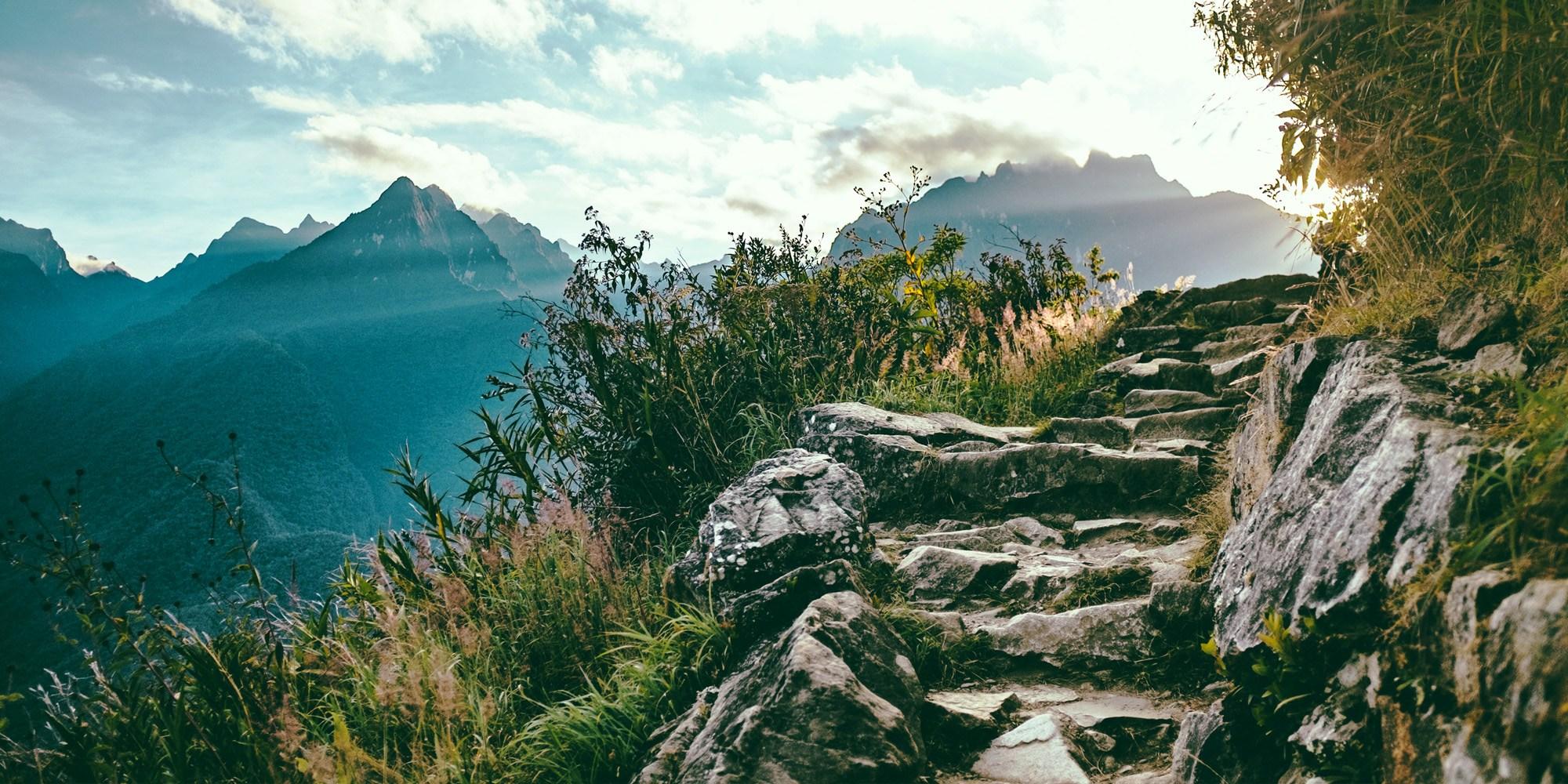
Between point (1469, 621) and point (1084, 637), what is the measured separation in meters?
1.93

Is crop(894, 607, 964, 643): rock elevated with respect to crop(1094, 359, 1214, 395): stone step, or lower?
lower

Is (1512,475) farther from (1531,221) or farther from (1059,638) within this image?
(1059,638)

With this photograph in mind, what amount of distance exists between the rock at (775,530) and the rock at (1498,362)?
2.53 metres

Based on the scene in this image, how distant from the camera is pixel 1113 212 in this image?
16425 centimetres

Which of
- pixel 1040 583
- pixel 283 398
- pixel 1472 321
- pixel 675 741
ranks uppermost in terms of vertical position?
pixel 1472 321

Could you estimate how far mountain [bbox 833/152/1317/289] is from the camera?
155500mm

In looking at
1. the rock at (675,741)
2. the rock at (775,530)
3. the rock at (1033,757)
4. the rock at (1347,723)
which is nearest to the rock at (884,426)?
the rock at (775,530)

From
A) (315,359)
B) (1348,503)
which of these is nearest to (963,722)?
(1348,503)

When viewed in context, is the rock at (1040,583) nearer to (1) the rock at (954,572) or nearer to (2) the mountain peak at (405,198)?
(1) the rock at (954,572)

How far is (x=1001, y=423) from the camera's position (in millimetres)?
7254

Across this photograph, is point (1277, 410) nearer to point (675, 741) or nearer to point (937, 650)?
point (937, 650)

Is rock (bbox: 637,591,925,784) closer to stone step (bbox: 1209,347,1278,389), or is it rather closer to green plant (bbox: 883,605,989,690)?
green plant (bbox: 883,605,989,690)

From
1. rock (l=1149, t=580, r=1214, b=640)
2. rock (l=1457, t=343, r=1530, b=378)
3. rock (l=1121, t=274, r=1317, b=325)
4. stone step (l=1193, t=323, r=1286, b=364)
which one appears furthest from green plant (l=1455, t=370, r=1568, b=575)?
rock (l=1121, t=274, r=1317, b=325)

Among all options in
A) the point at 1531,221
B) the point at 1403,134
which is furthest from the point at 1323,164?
the point at 1531,221
